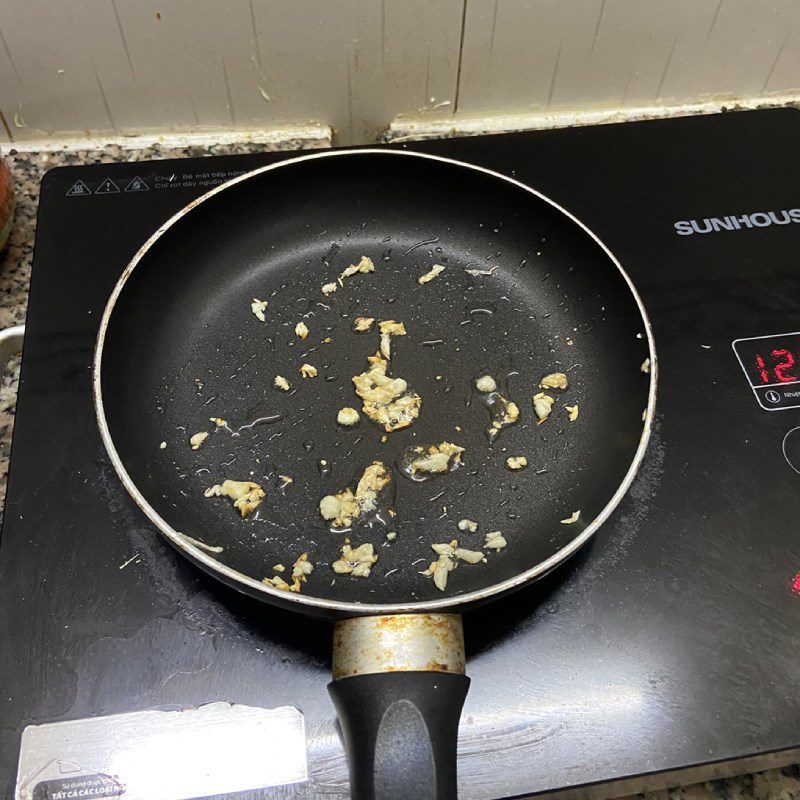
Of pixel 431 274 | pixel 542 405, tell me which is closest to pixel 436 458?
pixel 542 405

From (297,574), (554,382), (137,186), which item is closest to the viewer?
(297,574)

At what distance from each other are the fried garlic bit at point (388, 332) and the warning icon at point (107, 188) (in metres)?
0.33

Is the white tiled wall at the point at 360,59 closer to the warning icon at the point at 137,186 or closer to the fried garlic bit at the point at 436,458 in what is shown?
the warning icon at the point at 137,186

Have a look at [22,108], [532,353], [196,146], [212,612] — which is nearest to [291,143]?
[196,146]

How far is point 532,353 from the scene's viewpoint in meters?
0.70

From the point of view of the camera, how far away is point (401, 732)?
17.2 inches

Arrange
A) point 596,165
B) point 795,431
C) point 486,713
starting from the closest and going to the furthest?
point 486,713 → point 795,431 → point 596,165

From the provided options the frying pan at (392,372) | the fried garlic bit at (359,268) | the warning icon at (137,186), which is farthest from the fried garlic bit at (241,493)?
the warning icon at (137,186)

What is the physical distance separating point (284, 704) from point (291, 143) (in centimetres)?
66

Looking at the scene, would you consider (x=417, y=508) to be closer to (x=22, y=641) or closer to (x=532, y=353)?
(x=532, y=353)

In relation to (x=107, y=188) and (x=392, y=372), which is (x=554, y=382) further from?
(x=107, y=188)

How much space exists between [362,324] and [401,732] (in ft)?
1.29

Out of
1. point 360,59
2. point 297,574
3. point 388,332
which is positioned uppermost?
point 360,59

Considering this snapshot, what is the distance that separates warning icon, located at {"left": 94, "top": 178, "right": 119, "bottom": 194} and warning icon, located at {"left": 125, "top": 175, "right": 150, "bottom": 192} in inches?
0.5
